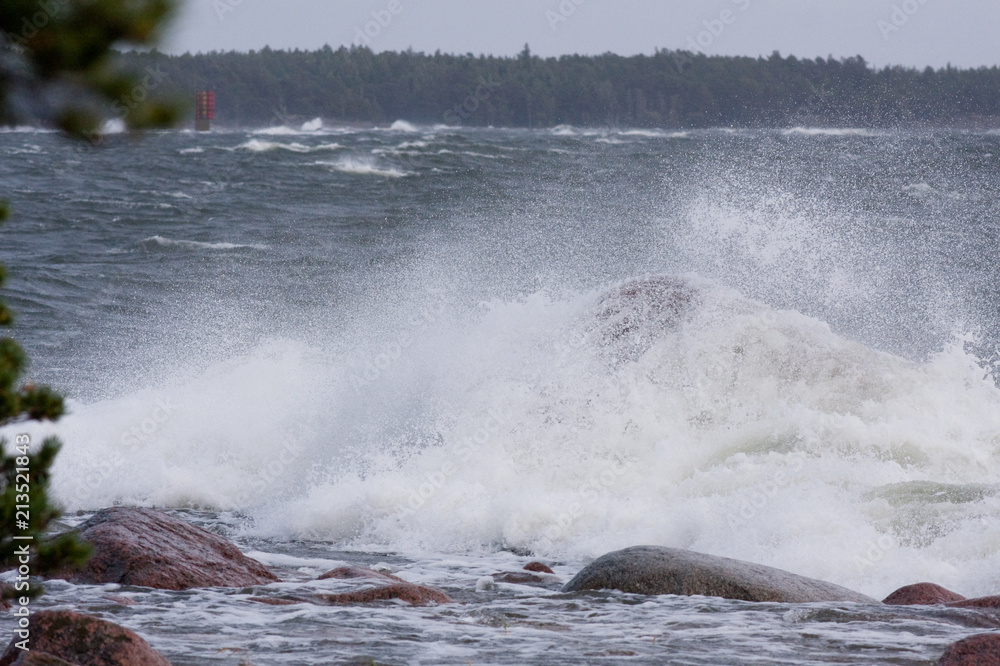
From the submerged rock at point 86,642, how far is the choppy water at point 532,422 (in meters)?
0.56

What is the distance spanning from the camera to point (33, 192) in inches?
1005

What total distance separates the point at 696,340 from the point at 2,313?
847 centimetres

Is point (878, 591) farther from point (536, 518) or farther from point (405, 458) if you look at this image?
point (405, 458)

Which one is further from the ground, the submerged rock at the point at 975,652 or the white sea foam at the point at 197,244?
the white sea foam at the point at 197,244

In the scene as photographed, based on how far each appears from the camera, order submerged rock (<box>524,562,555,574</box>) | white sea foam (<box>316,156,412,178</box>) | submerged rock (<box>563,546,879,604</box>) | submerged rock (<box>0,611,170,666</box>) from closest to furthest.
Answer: submerged rock (<box>0,611,170,666</box>), submerged rock (<box>563,546,879,604</box>), submerged rock (<box>524,562,555,574</box>), white sea foam (<box>316,156,412,178</box>)

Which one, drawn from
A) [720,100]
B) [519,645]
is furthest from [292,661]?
[720,100]

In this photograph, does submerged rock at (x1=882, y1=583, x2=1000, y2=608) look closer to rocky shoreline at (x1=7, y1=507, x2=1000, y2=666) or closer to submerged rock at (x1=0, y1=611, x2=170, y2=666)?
rocky shoreline at (x1=7, y1=507, x2=1000, y2=666)

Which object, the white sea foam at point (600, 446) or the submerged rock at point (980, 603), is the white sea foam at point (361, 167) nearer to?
the white sea foam at point (600, 446)

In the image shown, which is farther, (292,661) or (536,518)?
(536,518)

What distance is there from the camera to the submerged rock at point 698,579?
545 centimetres

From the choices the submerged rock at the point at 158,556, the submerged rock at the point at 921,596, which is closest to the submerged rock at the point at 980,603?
the submerged rock at the point at 921,596

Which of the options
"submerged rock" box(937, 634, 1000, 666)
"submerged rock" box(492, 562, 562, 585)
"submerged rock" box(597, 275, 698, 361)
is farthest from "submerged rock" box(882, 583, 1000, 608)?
"submerged rock" box(597, 275, 698, 361)

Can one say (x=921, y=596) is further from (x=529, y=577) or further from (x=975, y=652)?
(x=529, y=577)

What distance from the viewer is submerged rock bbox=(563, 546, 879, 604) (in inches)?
215
